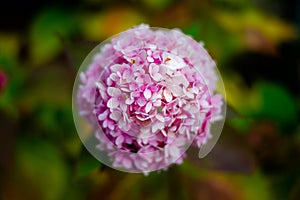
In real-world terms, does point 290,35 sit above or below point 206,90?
above

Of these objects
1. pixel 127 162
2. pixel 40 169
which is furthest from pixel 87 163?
pixel 40 169

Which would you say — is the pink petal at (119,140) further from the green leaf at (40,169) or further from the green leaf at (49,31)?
the green leaf at (49,31)

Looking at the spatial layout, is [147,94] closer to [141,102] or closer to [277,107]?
[141,102]

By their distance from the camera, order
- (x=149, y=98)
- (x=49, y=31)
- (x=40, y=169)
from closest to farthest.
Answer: (x=149, y=98) → (x=40, y=169) → (x=49, y=31)

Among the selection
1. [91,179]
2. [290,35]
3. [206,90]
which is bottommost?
[91,179]

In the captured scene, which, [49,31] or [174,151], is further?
[49,31]

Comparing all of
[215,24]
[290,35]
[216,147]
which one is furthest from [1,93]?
[290,35]

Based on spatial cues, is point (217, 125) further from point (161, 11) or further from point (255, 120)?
point (161, 11)

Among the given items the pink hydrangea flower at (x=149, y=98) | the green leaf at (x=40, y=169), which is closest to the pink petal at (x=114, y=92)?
the pink hydrangea flower at (x=149, y=98)
